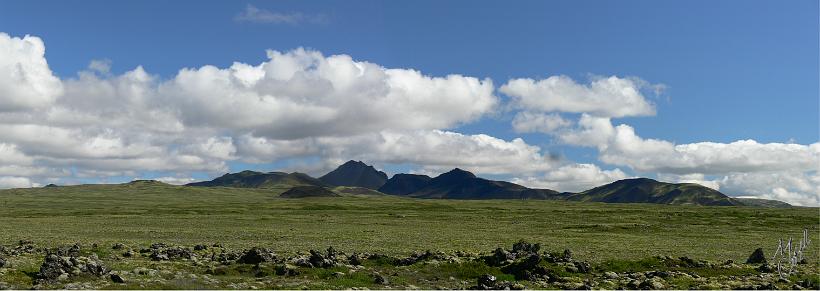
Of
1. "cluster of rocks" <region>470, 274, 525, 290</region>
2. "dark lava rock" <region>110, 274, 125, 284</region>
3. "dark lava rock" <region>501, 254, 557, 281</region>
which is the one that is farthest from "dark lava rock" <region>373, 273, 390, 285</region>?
"dark lava rock" <region>110, 274, 125, 284</region>

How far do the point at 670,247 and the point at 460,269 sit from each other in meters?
36.3

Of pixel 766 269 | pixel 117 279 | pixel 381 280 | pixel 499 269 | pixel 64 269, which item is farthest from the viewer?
pixel 766 269

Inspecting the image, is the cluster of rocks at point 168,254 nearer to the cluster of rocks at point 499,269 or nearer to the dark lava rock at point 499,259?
the cluster of rocks at point 499,269

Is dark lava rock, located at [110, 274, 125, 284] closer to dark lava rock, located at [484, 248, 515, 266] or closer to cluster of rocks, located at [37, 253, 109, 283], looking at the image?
cluster of rocks, located at [37, 253, 109, 283]

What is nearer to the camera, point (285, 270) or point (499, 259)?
point (285, 270)

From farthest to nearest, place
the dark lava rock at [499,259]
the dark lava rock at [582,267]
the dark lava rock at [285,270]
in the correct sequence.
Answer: the dark lava rock at [499,259]
the dark lava rock at [582,267]
the dark lava rock at [285,270]

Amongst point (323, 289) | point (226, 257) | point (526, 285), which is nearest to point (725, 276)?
point (526, 285)

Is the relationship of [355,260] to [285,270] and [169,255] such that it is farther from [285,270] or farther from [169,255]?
[169,255]

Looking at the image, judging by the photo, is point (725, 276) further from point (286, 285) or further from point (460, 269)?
point (286, 285)

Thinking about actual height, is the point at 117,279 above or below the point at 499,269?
below

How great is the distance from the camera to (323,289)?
2883 cm

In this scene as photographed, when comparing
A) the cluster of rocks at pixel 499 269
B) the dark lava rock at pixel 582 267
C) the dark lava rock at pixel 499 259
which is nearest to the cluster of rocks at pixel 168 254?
the cluster of rocks at pixel 499 269

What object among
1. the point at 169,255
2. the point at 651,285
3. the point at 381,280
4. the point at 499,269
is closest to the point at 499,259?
the point at 499,269

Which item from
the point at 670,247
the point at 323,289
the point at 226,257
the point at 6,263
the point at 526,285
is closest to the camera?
the point at 323,289
